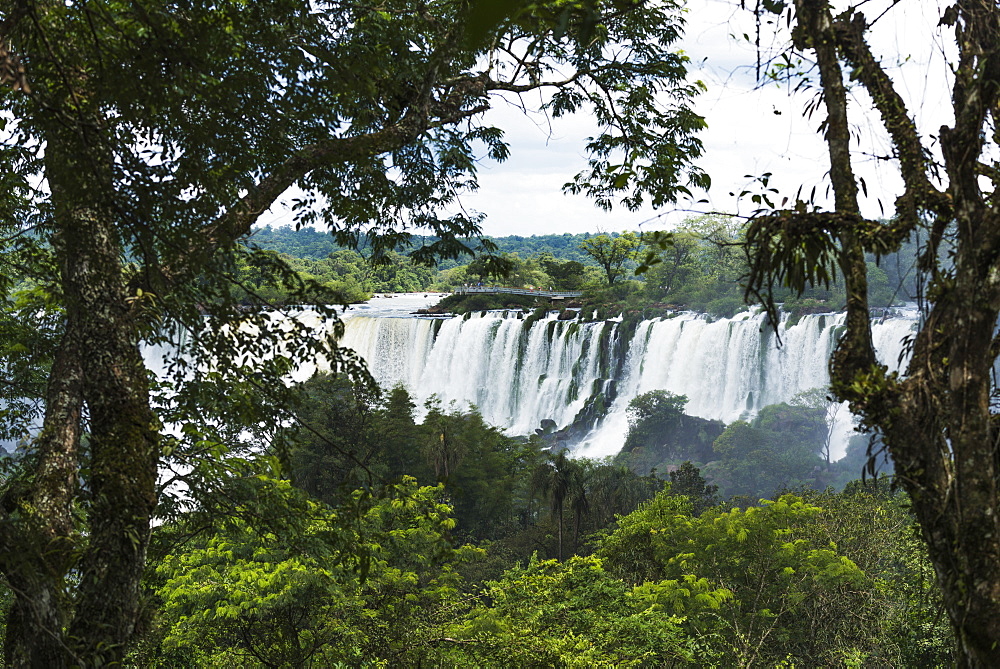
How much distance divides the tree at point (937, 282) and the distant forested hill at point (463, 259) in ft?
114

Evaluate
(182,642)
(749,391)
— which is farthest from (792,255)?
(749,391)

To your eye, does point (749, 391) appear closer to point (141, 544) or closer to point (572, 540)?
point (572, 540)

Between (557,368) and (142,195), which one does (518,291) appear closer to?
(557,368)

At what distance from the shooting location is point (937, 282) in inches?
71.7

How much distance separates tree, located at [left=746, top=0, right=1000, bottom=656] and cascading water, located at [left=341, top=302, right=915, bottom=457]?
74.1 ft

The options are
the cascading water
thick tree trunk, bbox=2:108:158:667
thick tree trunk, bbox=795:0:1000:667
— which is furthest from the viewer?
the cascading water

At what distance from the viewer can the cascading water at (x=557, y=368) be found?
24.6 meters

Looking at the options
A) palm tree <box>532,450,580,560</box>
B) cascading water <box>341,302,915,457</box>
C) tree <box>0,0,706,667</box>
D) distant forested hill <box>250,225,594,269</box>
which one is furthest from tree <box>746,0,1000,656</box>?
distant forested hill <box>250,225,594,269</box>

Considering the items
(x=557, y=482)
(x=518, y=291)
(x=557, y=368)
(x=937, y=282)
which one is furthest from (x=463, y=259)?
(x=937, y=282)

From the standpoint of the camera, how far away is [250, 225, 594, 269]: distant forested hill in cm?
4911

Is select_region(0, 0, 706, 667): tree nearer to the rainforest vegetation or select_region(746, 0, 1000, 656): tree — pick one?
the rainforest vegetation

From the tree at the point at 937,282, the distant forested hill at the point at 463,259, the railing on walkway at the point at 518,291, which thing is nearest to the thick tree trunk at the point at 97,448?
the tree at the point at 937,282

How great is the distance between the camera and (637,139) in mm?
4320

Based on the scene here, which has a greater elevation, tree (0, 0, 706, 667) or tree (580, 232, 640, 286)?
tree (580, 232, 640, 286)
